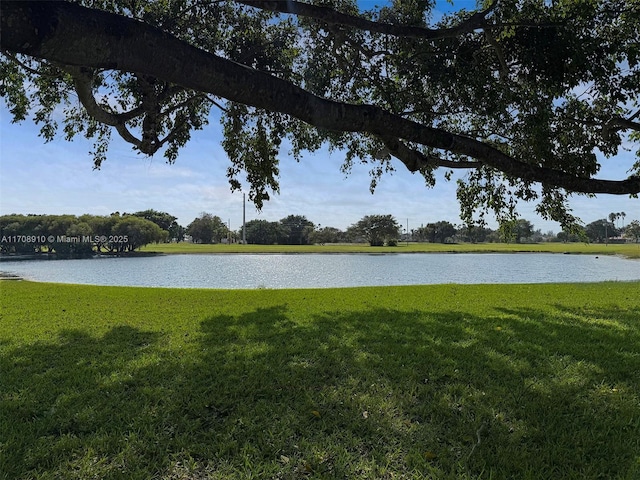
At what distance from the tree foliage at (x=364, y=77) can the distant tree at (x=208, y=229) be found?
7684 centimetres

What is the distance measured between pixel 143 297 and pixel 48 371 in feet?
19.0

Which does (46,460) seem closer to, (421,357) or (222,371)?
(222,371)

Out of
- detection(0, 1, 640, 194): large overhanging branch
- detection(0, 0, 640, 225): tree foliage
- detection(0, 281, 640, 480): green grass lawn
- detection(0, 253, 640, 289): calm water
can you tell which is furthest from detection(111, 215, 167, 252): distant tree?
detection(0, 1, 640, 194): large overhanging branch

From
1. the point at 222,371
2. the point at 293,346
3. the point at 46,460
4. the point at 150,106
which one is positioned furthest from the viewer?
the point at 150,106

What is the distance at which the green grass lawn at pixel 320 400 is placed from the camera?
2270 millimetres

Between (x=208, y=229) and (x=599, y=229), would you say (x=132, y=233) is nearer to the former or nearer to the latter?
(x=208, y=229)

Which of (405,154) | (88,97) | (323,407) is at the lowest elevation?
(323,407)

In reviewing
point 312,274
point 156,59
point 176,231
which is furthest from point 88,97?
point 176,231

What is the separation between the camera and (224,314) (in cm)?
657

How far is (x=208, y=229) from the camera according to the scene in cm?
8312

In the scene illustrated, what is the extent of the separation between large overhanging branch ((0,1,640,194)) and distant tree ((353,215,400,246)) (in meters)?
69.6

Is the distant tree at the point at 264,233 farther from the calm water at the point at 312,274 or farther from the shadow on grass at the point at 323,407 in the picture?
the shadow on grass at the point at 323,407

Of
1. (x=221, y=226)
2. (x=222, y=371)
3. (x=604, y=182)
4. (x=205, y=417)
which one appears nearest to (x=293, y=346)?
(x=222, y=371)

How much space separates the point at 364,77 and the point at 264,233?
70662 mm
